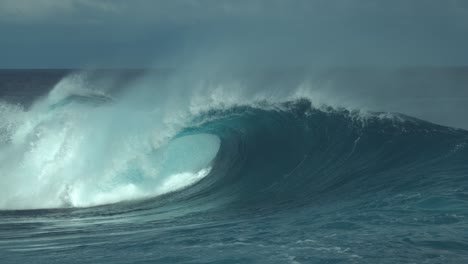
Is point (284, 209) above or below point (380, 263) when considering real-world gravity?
above

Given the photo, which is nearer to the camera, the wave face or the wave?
the wave face

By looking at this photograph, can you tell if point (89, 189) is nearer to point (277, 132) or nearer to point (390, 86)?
point (277, 132)

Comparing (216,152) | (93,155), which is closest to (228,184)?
(216,152)

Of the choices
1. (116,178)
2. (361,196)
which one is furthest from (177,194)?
(361,196)

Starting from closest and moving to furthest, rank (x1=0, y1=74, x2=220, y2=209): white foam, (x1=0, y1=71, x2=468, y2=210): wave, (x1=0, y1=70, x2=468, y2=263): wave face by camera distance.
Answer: (x1=0, y1=70, x2=468, y2=263): wave face
(x1=0, y1=71, x2=468, y2=210): wave
(x1=0, y1=74, x2=220, y2=209): white foam

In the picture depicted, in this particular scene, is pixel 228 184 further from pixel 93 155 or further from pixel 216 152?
pixel 93 155

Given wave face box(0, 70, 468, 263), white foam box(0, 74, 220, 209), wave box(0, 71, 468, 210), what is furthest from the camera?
white foam box(0, 74, 220, 209)
